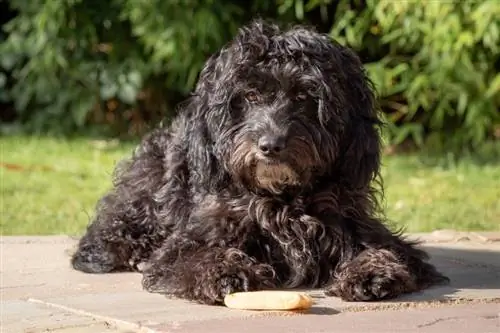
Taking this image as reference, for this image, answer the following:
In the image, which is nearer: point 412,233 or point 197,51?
point 412,233

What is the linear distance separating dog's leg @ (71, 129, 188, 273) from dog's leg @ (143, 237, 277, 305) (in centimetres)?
49

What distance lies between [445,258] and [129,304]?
190cm

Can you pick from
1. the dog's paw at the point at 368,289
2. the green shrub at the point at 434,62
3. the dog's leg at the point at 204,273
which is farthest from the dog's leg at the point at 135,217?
the green shrub at the point at 434,62

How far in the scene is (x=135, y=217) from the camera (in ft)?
19.4

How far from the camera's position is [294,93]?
16.2 feet

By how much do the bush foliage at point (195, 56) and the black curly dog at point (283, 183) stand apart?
18.0 feet

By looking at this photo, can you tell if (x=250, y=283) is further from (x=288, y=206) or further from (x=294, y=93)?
(x=294, y=93)

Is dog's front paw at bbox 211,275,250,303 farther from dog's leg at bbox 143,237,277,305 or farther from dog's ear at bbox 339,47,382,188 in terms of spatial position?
dog's ear at bbox 339,47,382,188

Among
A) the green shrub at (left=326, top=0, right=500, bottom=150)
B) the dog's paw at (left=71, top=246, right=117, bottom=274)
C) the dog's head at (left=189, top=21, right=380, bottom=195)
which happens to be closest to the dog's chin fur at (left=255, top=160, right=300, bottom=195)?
the dog's head at (left=189, top=21, right=380, bottom=195)

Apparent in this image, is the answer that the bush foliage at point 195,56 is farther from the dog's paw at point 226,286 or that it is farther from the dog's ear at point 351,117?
the dog's paw at point 226,286

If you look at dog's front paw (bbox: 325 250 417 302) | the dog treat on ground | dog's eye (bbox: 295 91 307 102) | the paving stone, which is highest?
dog's eye (bbox: 295 91 307 102)

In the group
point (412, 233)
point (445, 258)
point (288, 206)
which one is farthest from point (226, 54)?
point (412, 233)

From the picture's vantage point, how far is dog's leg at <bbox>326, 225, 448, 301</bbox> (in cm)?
478

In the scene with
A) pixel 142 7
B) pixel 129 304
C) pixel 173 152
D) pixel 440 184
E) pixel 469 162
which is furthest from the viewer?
pixel 142 7
